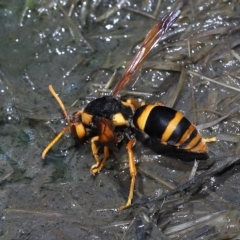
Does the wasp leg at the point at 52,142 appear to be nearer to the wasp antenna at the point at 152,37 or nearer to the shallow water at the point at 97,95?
the shallow water at the point at 97,95

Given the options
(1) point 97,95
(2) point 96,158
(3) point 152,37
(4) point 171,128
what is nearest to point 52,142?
(2) point 96,158

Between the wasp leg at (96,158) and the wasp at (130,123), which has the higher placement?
the wasp at (130,123)

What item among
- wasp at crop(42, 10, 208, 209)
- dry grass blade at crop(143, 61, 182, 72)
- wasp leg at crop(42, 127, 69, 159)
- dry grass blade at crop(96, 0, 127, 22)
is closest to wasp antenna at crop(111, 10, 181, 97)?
wasp at crop(42, 10, 208, 209)

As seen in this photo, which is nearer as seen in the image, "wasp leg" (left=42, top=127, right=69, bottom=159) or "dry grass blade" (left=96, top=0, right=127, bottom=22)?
Answer: "wasp leg" (left=42, top=127, right=69, bottom=159)

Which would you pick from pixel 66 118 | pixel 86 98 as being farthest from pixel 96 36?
pixel 66 118

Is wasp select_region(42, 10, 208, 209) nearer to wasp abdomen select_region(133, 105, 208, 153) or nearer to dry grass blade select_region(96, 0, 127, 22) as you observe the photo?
wasp abdomen select_region(133, 105, 208, 153)

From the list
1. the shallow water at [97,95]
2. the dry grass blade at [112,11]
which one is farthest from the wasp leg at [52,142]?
the dry grass blade at [112,11]

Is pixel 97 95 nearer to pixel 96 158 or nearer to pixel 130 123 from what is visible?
pixel 130 123
